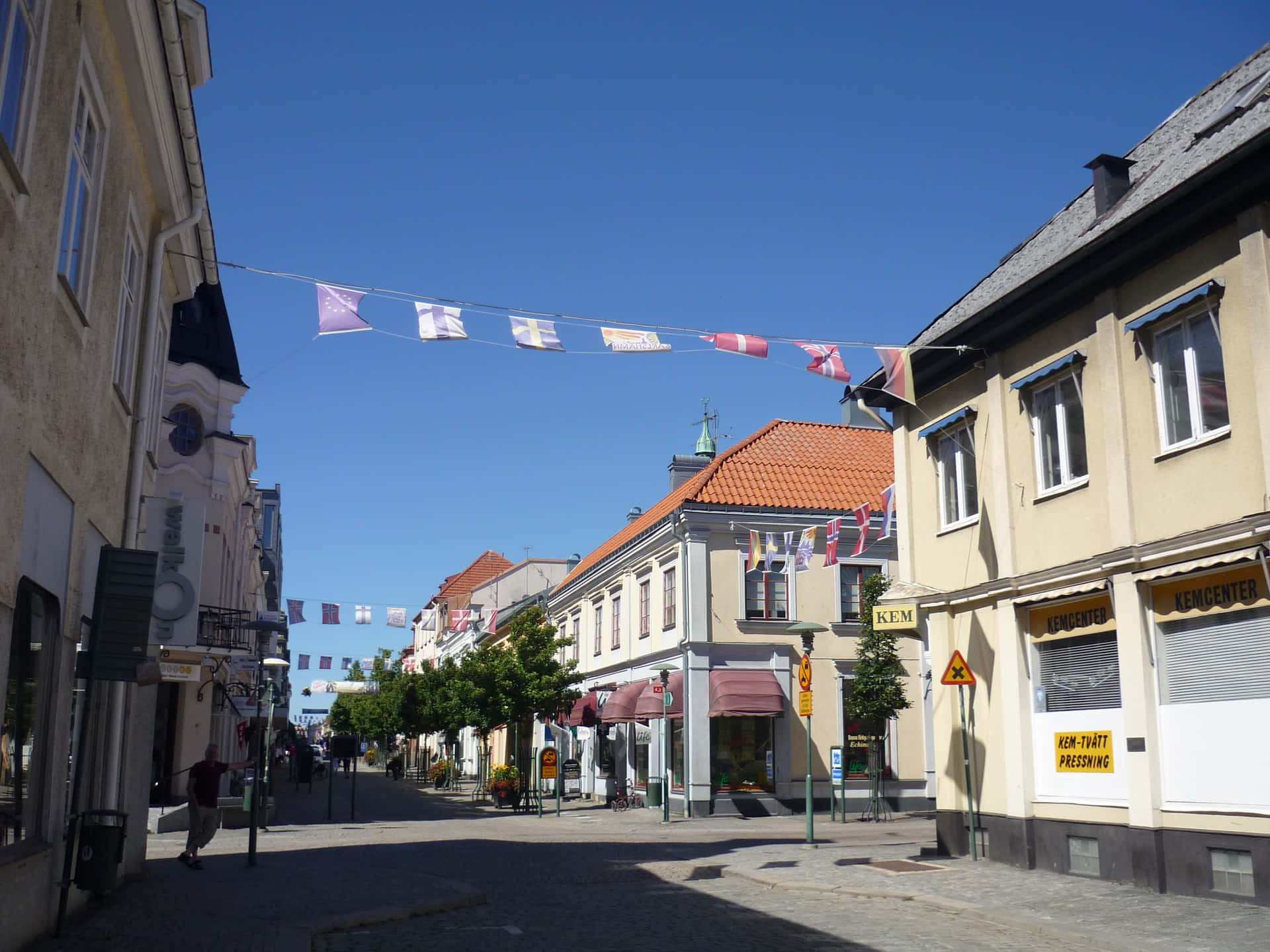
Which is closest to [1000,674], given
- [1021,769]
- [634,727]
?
[1021,769]

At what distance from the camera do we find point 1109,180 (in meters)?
15.1

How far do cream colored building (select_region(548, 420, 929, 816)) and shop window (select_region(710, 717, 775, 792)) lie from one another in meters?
0.03

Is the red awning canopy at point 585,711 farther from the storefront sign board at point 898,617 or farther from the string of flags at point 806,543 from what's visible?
the storefront sign board at point 898,617

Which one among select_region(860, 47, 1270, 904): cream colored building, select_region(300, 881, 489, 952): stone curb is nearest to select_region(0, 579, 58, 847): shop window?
select_region(300, 881, 489, 952): stone curb

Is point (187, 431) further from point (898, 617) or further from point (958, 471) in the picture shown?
point (958, 471)

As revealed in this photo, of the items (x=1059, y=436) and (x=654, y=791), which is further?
(x=654, y=791)

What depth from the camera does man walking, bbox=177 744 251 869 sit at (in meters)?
15.8

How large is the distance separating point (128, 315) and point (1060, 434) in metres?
11.0

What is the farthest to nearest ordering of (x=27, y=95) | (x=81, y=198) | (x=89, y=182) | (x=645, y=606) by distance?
(x=645, y=606) < (x=89, y=182) < (x=81, y=198) < (x=27, y=95)

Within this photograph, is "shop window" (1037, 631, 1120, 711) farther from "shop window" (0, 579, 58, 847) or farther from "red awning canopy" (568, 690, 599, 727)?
"red awning canopy" (568, 690, 599, 727)

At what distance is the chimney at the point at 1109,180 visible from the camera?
15.0 meters

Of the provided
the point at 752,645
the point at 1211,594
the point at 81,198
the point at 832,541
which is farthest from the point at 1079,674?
the point at 752,645

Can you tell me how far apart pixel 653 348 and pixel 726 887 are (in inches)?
260

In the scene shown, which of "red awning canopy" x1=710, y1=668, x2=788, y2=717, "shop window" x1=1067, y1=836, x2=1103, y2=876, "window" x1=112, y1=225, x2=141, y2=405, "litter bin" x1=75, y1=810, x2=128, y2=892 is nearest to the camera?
"litter bin" x1=75, y1=810, x2=128, y2=892
